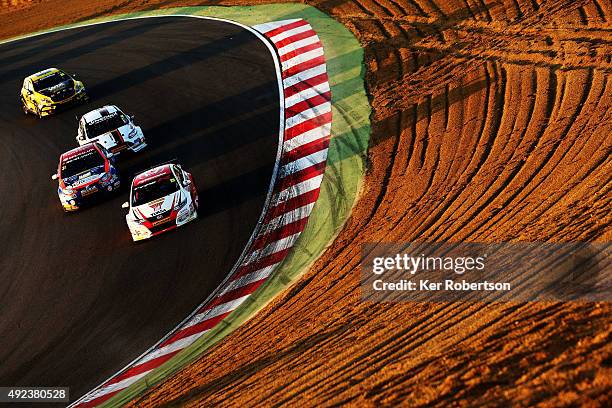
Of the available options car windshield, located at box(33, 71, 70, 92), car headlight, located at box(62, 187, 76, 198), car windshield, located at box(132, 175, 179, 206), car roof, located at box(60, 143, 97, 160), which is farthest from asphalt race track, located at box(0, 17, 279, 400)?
car roof, located at box(60, 143, 97, 160)

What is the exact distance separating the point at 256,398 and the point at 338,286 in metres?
3.78

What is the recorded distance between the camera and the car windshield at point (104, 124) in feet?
81.0

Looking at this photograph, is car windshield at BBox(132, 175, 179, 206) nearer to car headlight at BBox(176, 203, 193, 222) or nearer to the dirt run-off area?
car headlight at BBox(176, 203, 193, 222)

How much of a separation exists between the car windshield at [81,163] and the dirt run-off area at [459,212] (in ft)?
27.1

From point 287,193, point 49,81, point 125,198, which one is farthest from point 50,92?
point 287,193

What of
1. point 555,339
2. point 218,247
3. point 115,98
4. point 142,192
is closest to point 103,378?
point 218,247

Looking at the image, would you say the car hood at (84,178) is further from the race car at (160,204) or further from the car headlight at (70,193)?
the race car at (160,204)

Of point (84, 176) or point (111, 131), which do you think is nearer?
point (84, 176)

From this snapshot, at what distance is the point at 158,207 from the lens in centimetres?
1986

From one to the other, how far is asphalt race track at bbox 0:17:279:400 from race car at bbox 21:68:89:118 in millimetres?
508

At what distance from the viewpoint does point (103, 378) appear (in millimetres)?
15953

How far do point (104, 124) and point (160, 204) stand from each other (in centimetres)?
622

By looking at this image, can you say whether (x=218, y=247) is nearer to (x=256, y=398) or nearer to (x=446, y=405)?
(x=256, y=398)

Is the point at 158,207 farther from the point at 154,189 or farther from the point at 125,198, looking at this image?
the point at 125,198
